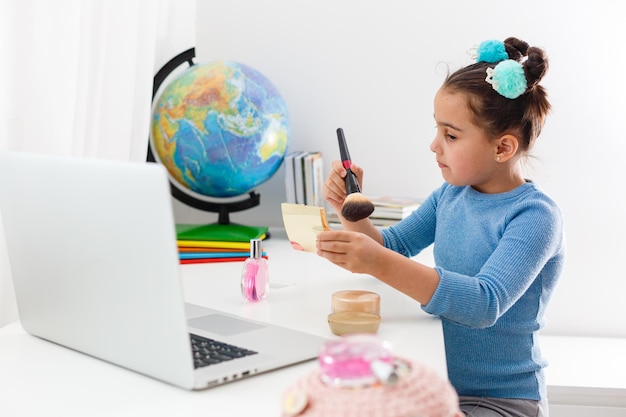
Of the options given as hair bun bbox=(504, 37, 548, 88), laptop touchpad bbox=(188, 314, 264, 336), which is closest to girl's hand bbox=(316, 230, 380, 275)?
laptop touchpad bbox=(188, 314, 264, 336)

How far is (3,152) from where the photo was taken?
995 millimetres

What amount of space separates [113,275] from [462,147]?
0.66 metres

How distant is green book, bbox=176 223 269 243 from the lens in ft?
5.62

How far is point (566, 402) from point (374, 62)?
95cm

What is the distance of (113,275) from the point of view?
88cm

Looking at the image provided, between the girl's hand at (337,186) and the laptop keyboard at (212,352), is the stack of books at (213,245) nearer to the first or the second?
the girl's hand at (337,186)

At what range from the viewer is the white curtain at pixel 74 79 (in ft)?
4.33

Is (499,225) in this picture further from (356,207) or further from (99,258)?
(99,258)

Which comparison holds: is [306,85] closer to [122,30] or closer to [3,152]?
[122,30]

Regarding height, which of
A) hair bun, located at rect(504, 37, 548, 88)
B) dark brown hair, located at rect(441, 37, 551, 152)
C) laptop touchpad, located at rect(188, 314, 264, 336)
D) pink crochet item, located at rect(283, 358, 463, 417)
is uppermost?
hair bun, located at rect(504, 37, 548, 88)

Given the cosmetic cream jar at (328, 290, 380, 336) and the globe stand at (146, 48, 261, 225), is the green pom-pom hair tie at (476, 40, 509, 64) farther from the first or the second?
the globe stand at (146, 48, 261, 225)

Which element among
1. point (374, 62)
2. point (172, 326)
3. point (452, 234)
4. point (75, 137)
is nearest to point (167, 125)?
point (75, 137)

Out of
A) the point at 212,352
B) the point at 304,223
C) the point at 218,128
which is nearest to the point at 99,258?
the point at 212,352

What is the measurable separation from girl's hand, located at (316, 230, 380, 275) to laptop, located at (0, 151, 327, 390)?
0.40 feet
